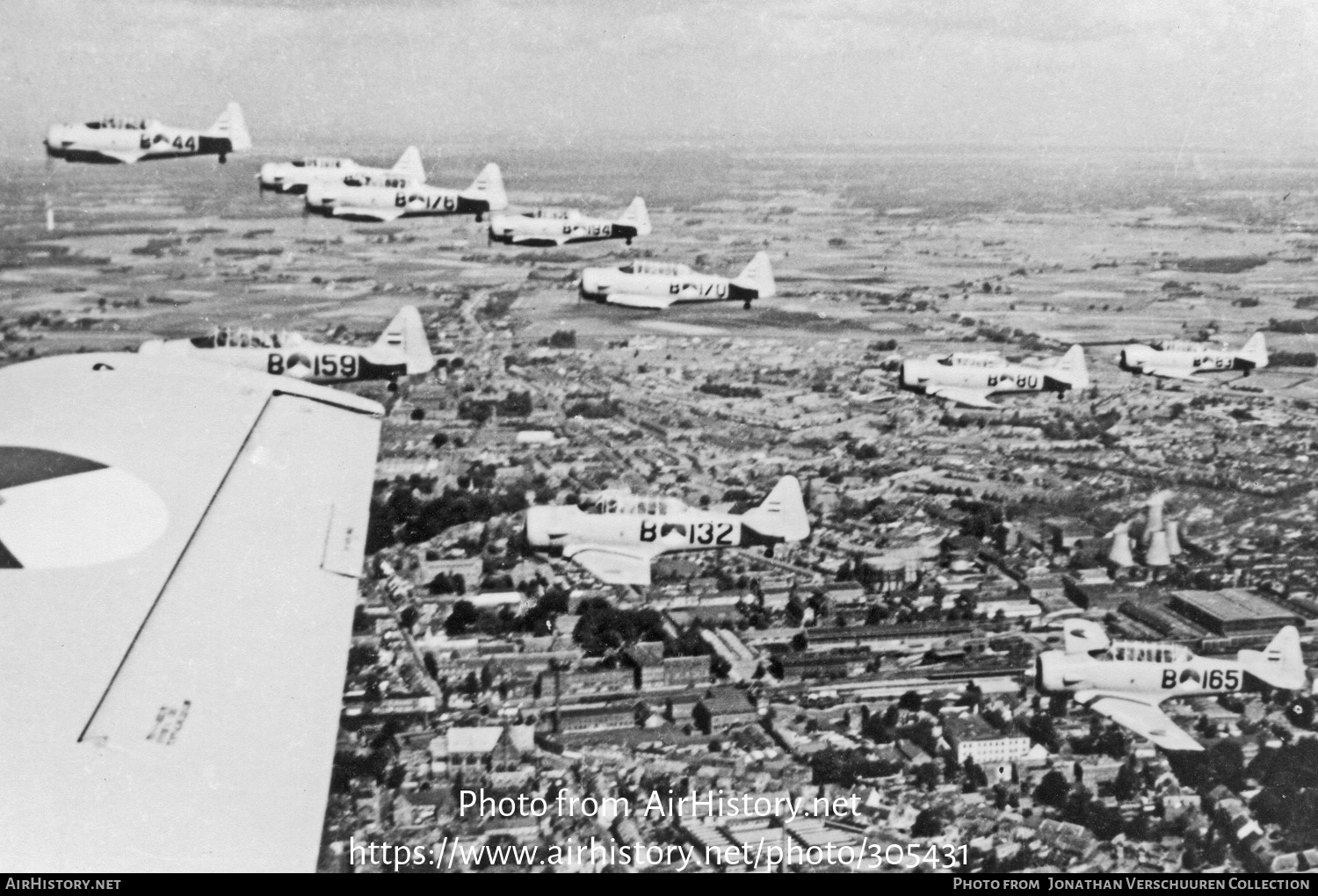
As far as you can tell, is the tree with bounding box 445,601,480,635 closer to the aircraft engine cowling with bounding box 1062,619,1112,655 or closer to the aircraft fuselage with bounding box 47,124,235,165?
the aircraft fuselage with bounding box 47,124,235,165

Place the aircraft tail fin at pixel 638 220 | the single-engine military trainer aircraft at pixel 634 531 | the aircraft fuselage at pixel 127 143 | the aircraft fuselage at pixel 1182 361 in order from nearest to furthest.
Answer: the aircraft fuselage at pixel 127 143, the single-engine military trainer aircraft at pixel 634 531, the aircraft tail fin at pixel 638 220, the aircraft fuselage at pixel 1182 361

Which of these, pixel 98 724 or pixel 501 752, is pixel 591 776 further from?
pixel 98 724

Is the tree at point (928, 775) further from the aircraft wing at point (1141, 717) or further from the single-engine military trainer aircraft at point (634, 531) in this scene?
the single-engine military trainer aircraft at point (634, 531)

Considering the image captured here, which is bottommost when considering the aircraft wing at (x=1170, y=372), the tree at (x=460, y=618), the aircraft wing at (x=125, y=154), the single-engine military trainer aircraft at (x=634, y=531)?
the tree at (x=460, y=618)

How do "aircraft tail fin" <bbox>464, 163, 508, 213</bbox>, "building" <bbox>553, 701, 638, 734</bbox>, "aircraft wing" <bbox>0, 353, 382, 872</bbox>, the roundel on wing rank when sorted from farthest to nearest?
"aircraft tail fin" <bbox>464, 163, 508, 213</bbox> < "building" <bbox>553, 701, 638, 734</bbox> < the roundel on wing < "aircraft wing" <bbox>0, 353, 382, 872</bbox>

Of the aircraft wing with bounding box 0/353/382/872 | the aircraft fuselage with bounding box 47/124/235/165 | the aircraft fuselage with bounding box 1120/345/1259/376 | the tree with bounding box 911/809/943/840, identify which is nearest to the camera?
the aircraft wing with bounding box 0/353/382/872

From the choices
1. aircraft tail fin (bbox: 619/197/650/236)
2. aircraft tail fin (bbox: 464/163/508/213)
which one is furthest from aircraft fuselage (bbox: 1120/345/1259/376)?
aircraft tail fin (bbox: 464/163/508/213)

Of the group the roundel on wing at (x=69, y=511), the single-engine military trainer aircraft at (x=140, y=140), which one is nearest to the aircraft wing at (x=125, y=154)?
the single-engine military trainer aircraft at (x=140, y=140)
